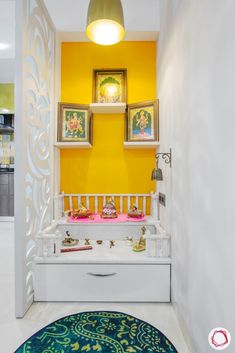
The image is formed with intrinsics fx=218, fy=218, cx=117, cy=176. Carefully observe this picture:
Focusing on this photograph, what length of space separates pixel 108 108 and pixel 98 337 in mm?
2156

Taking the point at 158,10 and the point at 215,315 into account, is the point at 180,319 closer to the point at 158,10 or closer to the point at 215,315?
the point at 215,315

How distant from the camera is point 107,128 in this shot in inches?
108

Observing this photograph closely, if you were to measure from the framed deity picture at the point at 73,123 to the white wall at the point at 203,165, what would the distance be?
1131 millimetres

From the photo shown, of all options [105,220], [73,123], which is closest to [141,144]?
[73,123]

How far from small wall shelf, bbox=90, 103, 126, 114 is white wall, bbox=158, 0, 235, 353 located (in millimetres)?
821

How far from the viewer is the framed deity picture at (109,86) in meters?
2.65

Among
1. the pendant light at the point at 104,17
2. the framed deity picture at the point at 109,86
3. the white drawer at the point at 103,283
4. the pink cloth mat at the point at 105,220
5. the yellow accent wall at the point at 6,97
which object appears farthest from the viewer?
the yellow accent wall at the point at 6,97

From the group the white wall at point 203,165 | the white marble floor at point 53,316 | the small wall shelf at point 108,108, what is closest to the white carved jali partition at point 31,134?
the white marble floor at point 53,316

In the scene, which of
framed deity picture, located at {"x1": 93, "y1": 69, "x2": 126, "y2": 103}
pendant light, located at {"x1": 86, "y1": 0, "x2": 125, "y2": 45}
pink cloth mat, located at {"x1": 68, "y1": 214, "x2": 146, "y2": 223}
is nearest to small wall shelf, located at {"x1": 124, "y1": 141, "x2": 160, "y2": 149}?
framed deity picture, located at {"x1": 93, "y1": 69, "x2": 126, "y2": 103}

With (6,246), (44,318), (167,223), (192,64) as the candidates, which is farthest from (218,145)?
(6,246)

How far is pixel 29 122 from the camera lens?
71.4 inches

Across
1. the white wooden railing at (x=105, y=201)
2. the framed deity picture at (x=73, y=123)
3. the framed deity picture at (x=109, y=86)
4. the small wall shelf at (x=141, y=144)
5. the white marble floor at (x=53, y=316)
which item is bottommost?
the white marble floor at (x=53, y=316)

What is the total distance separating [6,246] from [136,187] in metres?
2.15

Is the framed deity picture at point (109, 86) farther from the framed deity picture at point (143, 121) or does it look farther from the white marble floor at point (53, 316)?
the white marble floor at point (53, 316)
